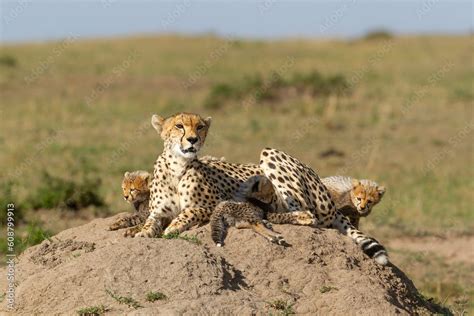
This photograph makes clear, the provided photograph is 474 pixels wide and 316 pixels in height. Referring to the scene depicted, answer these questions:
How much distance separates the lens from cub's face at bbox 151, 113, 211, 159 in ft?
18.8

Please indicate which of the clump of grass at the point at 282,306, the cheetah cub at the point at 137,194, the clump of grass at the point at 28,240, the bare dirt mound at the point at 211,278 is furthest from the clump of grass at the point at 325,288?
the clump of grass at the point at 28,240

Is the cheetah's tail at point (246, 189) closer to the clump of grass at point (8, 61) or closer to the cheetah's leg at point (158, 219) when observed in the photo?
the cheetah's leg at point (158, 219)

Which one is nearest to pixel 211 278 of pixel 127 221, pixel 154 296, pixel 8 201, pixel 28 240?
pixel 154 296

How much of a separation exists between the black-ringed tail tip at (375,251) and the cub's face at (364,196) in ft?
2.19

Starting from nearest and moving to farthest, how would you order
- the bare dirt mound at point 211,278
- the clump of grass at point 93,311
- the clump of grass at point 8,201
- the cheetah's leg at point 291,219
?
the clump of grass at point 93,311 → the bare dirt mound at point 211,278 → the cheetah's leg at point 291,219 → the clump of grass at point 8,201

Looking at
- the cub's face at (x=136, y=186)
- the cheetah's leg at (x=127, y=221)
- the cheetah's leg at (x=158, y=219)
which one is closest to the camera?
the cheetah's leg at (x=158, y=219)

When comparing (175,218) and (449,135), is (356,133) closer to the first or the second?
(449,135)

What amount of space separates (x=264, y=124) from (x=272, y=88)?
314 centimetres

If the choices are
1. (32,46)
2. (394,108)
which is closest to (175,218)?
(394,108)

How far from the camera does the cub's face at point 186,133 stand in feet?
18.8

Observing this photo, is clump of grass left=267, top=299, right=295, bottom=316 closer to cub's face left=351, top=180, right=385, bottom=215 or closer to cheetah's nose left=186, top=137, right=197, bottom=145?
cheetah's nose left=186, top=137, right=197, bottom=145

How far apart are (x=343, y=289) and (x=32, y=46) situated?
77.7 ft

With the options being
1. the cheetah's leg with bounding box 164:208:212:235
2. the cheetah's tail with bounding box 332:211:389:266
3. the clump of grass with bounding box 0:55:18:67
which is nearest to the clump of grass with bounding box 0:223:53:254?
the cheetah's leg with bounding box 164:208:212:235

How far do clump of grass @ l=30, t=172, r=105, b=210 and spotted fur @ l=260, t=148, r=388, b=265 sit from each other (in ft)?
12.9
